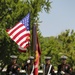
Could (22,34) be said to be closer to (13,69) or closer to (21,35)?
(21,35)

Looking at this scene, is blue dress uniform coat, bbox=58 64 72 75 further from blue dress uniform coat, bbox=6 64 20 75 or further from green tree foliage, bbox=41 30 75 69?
green tree foliage, bbox=41 30 75 69

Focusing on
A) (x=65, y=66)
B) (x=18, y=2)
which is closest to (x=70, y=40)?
(x=18, y=2)

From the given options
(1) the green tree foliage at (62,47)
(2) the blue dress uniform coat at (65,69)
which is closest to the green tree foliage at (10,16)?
(1) the green tree foliage at (62,47)

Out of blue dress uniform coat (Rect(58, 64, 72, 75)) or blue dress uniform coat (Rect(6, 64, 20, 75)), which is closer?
blue dress uniform coat (Rect(6, 64, 20, 75))

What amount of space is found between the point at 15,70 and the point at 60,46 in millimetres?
35729

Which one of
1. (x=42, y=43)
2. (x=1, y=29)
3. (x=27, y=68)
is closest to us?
(x=27, y=68)

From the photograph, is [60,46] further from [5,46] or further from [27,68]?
[27,68]

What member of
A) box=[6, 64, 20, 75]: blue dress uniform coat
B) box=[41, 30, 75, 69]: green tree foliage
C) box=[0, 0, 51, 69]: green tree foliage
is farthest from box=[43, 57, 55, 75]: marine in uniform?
box=[41, 30, 75, 69]: green tree foliage

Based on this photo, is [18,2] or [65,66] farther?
[18,2]

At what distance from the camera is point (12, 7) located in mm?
40031

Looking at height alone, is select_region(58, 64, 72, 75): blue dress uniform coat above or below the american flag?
below

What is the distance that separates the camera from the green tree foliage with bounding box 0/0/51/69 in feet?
128

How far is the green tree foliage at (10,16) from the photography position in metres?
39.1

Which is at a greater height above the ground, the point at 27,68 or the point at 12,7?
the point at 12,7
